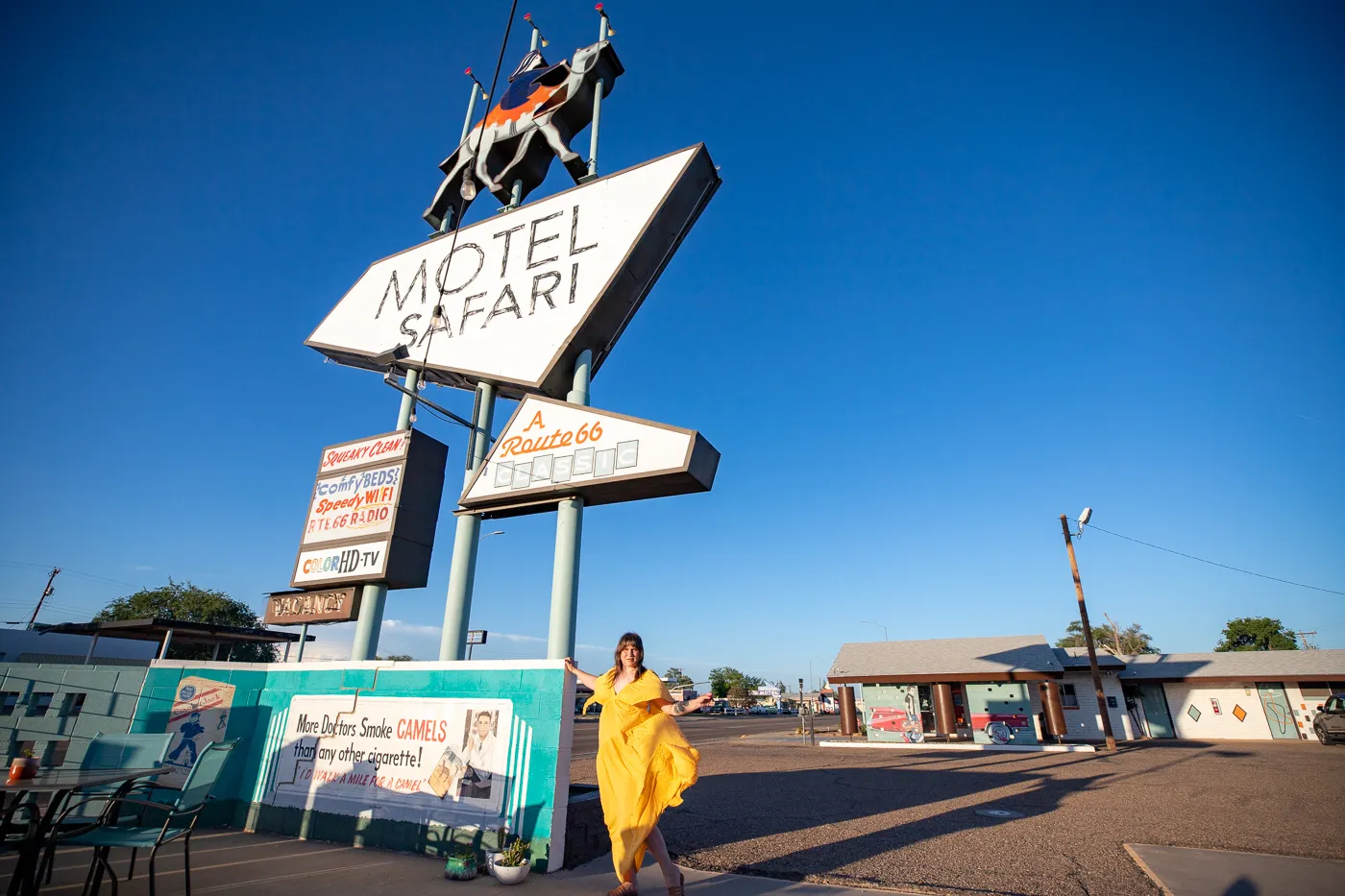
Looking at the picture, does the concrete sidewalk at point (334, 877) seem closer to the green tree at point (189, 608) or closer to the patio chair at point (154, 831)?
the patio chair at point (154, 831)

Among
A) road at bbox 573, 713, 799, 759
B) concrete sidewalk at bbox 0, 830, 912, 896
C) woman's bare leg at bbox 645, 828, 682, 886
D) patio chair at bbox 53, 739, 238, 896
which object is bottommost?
road at bbox 573, 713, 799, 759

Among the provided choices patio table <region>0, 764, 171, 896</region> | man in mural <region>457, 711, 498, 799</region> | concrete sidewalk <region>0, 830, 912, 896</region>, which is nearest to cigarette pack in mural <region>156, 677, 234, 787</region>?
concrete sidewalk <region>0, 830, 912, 896</region>

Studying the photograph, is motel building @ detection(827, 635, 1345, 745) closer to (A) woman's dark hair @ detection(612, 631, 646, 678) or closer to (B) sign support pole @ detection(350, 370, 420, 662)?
(B) sign support pole @ detection(350, 370, 420, 662)

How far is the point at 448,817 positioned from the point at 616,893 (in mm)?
2349

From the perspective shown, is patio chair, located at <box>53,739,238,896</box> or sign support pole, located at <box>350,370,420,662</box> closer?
patio chair, located at <box>53,739,238,896</box>

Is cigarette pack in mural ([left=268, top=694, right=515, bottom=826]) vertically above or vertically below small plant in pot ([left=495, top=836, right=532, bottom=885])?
above

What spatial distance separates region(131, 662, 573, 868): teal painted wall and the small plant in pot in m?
0.30

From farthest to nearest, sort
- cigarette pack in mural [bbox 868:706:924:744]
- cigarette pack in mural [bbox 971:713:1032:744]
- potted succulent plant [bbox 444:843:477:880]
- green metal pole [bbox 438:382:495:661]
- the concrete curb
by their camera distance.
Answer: cigarette pack in mural [bbox 868:706:924:744]
cigarette pack in mural [bbox 971:713:1032:744]
the concrete curb
green metal pole [bbox 438:382:495:661]
potted succulent plant [bbox 444:843:477:880]

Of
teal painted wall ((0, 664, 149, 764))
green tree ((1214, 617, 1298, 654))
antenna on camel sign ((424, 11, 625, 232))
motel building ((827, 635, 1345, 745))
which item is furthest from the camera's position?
green tree ((1214, 617, 1298, 654))

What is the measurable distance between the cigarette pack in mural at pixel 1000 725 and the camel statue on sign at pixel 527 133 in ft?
79.8

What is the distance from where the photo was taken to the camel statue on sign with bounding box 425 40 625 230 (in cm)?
1245

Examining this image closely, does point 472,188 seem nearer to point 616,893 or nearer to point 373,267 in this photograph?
point 373,267

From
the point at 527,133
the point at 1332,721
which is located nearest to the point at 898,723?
the point at 1332,721

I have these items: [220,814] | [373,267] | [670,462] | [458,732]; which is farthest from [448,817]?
[373,267]
